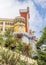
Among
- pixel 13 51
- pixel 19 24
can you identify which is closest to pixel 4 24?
pixel 19 24

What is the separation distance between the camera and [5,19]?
49.2m

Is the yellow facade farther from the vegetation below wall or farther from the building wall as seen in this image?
the vegetation below wall

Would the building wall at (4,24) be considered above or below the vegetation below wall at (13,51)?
below

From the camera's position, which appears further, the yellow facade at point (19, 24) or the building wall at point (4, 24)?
the building wall at point (4, 24)

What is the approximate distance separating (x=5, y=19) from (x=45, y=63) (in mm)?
21481

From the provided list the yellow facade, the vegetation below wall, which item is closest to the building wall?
the yellow facade

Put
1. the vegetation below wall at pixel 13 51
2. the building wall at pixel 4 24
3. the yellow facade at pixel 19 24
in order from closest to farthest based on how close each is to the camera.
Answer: the vegetation below wall at pixel 13 51
the yellow facade at pixel 19 24
the building wall at pixel 4 24

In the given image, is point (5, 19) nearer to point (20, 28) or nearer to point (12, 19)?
point (12, 19)

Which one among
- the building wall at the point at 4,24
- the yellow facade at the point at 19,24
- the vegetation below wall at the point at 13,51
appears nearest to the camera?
the vegetation below wall at the point at 13,51

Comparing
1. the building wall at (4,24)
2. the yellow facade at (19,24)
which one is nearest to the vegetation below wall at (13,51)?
the yellow facade at (19,24)

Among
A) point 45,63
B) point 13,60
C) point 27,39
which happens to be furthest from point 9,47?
point 13,60

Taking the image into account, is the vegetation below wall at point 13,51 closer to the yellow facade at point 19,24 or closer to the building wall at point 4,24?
the yellow facade at point 19,24

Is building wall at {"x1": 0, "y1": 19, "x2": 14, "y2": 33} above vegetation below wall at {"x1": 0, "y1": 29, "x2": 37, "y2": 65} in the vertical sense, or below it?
below

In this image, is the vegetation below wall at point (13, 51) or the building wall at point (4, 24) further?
the building wall at point (4, 24)
